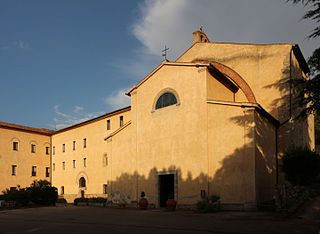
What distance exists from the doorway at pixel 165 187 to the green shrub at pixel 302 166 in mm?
8985

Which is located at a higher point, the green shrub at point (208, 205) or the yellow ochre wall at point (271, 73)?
the yellow ochre wall at point (271, 73)

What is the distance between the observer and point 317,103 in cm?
1502

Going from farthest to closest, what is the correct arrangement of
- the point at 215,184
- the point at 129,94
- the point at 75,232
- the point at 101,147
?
the point at 101,147 < the point at 129,94 < the point at 215,184 < the point at 75,232

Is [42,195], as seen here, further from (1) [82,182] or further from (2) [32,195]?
(1) [82,182]

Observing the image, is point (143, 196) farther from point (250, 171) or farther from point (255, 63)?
point (255, 63)

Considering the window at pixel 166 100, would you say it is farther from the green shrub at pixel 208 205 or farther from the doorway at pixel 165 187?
the green shrub at pixel 208 205

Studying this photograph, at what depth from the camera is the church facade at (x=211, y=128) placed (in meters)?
21.4

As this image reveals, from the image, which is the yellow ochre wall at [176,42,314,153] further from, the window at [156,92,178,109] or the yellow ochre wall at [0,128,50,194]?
the yellow ochre wall at [0,128,50,194]

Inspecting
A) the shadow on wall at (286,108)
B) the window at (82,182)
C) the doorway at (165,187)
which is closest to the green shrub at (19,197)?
the window at (82,182)

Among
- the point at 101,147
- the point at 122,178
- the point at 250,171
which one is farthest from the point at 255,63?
the point at 101,147

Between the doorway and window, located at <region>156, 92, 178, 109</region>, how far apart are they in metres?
5.85

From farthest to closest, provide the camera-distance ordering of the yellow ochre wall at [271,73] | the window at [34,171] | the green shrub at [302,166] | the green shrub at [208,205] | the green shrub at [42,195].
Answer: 1. the window at [34,171]
2. the green shrub at [42,195]
3. the yellow ochre wall at [271,73]
4. the green shrub at [302,166]
5. the green shrub at [208,205]

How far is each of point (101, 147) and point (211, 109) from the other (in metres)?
19.9

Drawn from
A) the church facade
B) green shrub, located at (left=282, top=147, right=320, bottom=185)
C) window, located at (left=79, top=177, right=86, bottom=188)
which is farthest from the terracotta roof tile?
green shrub, located at (left=282, top=147, right=320, bottom=185)
